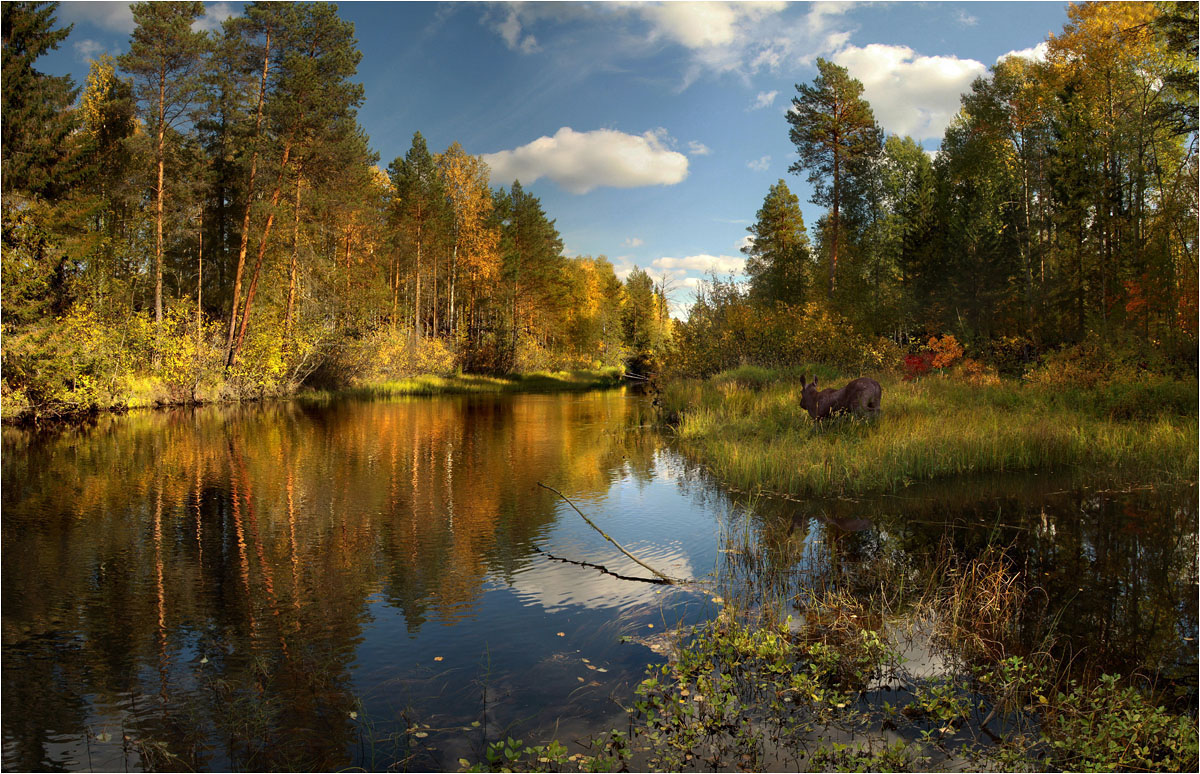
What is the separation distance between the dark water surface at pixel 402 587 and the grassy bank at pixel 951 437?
71 cm

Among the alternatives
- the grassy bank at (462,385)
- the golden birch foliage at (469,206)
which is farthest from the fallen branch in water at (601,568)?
the golden birch foliage at (469,206)

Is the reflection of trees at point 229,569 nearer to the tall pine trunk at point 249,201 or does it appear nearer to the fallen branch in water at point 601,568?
the fallen branch in water at point 601,568

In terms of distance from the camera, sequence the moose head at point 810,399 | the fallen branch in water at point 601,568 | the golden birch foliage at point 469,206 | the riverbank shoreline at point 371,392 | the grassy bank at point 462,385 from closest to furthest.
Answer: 1. the fallen branch in water at point 601,568
2. the moose head at point 810,399
3. the riverbank shoreline at point 371,392
4. the grassy bank at point 462,385
5. the golden birch foliage at point 469,206

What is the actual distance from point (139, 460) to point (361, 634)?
1060cm

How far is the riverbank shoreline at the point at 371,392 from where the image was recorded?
19.2 m

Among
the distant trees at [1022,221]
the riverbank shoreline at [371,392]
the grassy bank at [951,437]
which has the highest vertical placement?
the distant trees at [1022,221]

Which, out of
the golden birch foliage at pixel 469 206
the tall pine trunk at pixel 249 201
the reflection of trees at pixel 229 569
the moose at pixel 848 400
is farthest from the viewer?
the golden birch foliage at pixel 469 206

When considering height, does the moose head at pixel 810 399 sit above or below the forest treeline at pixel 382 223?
below

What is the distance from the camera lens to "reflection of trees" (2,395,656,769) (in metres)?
4.00

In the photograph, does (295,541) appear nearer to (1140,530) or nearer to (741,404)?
(1140,530)

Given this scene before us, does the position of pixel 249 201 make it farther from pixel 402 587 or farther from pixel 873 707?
pixel 873 707

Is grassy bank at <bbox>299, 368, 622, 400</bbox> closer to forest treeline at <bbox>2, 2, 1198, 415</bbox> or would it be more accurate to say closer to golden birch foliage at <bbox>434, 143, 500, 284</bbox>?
forest treeline at <bbox>2, 2, 1198, 415</bbox>

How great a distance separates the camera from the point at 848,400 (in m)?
13.2

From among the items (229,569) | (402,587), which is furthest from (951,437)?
(229,569)
